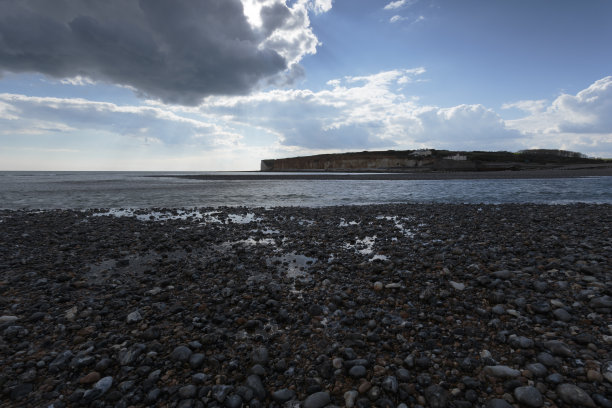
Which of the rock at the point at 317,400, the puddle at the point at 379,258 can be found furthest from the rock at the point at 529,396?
the puddle at the point at 379,258

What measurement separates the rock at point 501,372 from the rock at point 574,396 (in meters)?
0.33

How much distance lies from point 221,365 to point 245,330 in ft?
2.49

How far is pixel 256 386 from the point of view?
283 cm

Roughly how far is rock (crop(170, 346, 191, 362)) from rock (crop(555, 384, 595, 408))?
153 inches

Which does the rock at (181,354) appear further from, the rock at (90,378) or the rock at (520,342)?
the rock at (520,342)

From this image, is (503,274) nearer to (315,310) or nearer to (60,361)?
(315,310)

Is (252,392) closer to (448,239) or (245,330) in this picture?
(245,330)

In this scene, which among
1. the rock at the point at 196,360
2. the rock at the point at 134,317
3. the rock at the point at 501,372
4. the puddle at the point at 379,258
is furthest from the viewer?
the puddle at the point at 379,258

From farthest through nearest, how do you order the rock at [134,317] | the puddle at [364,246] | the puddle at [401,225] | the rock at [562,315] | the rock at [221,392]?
the puddle at [401,225], the puddle at [364,246], the rock at [134,317], the rock at [562,315], the rock at [221,392]

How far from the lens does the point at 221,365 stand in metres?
3.23

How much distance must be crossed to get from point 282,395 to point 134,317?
2825 mm

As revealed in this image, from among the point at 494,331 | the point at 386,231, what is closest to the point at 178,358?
the point at 494,331

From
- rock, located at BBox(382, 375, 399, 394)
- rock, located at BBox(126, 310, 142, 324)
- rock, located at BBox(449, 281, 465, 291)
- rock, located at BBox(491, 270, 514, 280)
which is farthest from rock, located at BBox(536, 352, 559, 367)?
rock, located at BBox(126, 310, 142, 324)

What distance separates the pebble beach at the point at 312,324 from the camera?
278 cm
